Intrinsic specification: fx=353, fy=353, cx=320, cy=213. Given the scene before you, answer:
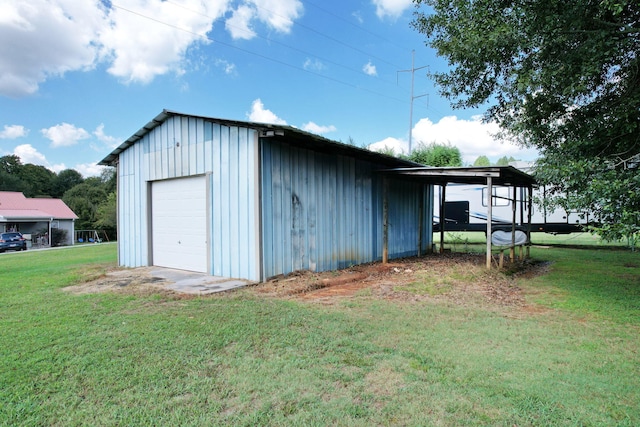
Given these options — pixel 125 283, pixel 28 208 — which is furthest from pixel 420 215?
pixel 28 208

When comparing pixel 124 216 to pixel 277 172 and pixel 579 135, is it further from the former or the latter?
pixel 579 135

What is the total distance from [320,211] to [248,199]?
203cm

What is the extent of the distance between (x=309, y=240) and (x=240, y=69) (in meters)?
14.1

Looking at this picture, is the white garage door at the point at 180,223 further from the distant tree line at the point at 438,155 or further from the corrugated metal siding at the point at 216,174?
Result: the distant tree line at the point at 438,155

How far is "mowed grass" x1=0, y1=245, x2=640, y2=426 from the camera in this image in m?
2.43

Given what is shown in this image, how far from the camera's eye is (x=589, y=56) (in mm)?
5617

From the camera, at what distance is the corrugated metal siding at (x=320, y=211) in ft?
24.2

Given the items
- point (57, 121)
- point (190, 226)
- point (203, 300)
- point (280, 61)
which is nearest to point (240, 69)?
point (280, 61)

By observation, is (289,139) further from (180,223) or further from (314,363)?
(314,363)

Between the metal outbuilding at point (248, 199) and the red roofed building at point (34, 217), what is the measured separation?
86.9 ft

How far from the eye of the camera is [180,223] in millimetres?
8820

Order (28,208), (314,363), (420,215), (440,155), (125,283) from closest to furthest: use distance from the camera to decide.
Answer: (314,363) → (125,283) → (420,215) → (440,155) → (28,208)

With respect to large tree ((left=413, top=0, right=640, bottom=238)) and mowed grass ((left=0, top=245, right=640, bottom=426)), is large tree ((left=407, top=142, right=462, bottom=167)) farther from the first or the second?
mowed grass ((left=0, top=245, right=640, bottom=426))

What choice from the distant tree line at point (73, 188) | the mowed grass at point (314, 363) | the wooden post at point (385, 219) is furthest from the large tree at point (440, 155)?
the distant tree line at point (73, 188)
